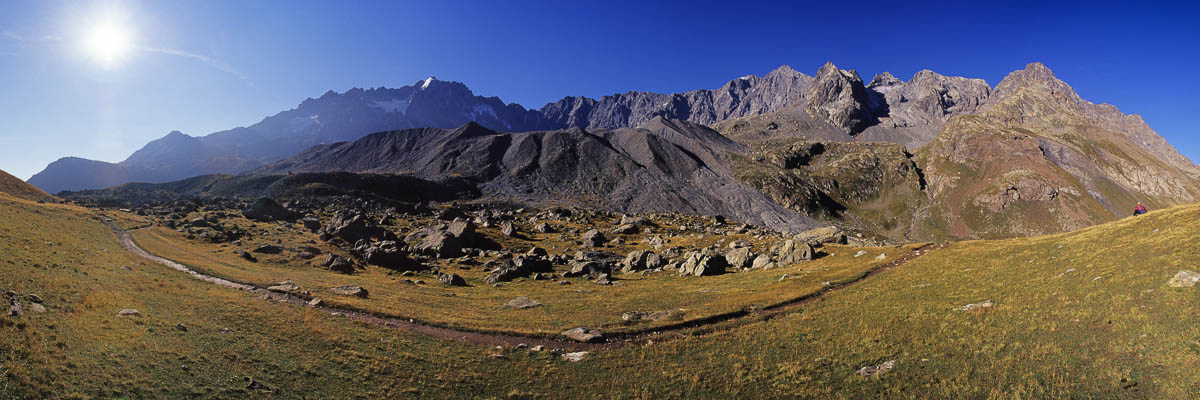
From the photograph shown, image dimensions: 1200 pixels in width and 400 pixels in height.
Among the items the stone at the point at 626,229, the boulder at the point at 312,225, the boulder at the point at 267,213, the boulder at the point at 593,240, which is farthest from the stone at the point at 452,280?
the boulder at the point at 267,213

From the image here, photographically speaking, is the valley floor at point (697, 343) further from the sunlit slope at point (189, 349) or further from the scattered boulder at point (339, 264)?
the scattered boulder at point (339, 264)

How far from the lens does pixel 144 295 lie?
93.4ft

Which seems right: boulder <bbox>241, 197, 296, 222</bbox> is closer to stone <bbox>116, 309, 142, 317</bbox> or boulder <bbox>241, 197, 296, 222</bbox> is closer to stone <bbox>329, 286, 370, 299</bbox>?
stone <bbox>329, 286, 370, 299</bbox>

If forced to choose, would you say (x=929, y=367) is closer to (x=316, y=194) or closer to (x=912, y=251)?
(x=912, y=251)

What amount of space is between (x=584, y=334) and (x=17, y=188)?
13756cm

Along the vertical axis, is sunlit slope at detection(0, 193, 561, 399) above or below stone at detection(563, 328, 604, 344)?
above

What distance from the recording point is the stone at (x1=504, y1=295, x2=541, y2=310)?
133 ft

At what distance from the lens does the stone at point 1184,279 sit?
1972cm

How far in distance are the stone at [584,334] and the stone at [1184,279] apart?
30944 millimetres

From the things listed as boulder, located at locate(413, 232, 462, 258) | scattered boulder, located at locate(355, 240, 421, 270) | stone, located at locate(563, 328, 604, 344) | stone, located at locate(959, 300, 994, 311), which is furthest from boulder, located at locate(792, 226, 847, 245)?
scattered boulder, located at locate(355, 240, 421, 270)

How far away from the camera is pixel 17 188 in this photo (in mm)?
87000

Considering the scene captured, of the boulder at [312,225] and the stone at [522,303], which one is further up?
the boulder at [312,225]

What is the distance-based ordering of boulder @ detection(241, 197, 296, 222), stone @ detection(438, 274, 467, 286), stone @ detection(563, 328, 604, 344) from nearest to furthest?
stone @ detection(563, 328, 604, 344)
stone @ detection(438, 274, 467, 286)
boulder @ detection(241, 197, 296, 222)

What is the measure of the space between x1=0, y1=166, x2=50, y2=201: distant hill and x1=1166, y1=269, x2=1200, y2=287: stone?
15518 centimetres
